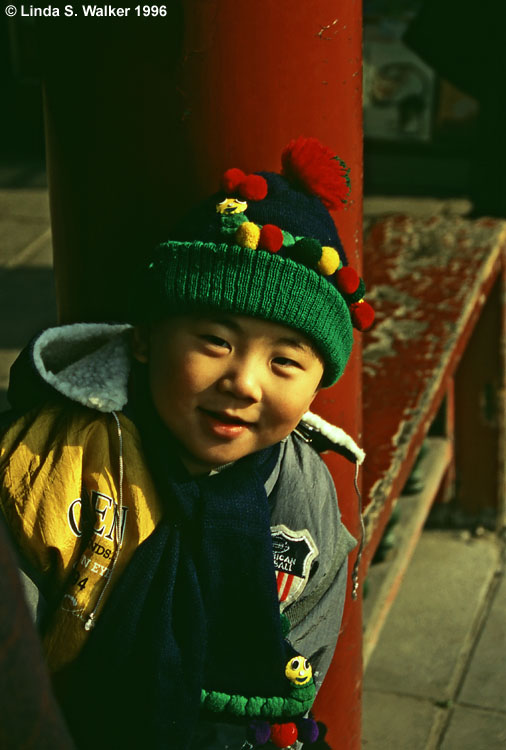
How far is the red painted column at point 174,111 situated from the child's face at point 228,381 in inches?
9.9

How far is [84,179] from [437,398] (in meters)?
1.26


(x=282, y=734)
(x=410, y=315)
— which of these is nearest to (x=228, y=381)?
(x=282, y=734)

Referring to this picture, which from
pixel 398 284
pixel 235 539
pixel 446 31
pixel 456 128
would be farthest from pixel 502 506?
pixel 456 128

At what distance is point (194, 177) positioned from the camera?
1.75 meters

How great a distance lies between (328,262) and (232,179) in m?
0.18

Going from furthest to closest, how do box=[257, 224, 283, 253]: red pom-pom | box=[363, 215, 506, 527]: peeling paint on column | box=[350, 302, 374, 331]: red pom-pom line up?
box=[363, 215, 506, 527]: peeling paint on column < box=[350, 302, 374, 331]: red pom-pom < box=[257, 224, 283, 253]: red pom-pom

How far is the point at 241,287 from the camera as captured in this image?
153 centimetres

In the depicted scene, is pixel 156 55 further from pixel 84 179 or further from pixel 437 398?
pixel 437 398

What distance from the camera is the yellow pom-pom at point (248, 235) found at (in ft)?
5.01

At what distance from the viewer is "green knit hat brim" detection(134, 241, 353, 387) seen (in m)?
1.53

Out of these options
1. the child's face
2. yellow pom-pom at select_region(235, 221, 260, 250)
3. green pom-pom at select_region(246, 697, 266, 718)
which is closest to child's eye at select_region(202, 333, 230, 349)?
the child's face

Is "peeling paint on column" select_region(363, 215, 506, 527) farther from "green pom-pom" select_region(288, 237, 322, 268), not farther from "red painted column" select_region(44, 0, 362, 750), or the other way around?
"green pom-pom" select_region(288, 237, 322, 268)

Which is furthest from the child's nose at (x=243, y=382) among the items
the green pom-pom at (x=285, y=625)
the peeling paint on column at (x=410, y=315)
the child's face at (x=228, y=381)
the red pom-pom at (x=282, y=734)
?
the peeling paint on column at (x=410, y=315)

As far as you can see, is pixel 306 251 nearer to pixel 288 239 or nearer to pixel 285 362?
pixel 288 239
